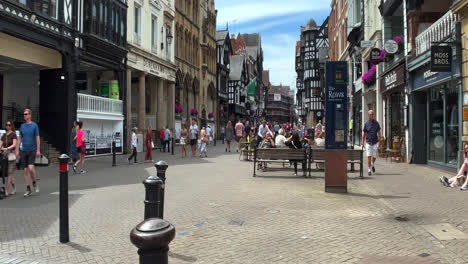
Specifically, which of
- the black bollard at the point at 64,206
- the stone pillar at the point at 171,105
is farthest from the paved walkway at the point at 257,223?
the stone pillar at the point at 171,105

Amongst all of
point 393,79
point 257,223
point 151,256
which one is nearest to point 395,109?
point 393,79

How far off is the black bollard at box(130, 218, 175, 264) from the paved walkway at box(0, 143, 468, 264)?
6.24 ft

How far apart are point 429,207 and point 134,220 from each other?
5.00 m

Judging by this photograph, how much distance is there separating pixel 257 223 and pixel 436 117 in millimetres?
10435

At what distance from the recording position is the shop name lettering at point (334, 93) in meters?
8.73

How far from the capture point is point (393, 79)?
17.3 m

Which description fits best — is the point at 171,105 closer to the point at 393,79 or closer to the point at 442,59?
the point at 393,79

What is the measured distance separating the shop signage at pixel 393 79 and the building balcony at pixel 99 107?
45.7ft

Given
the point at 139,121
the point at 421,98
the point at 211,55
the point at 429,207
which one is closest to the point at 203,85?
the point at 211,55

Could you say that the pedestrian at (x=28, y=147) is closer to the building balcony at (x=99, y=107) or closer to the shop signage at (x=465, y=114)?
the shop signage at (x=465, y=114)

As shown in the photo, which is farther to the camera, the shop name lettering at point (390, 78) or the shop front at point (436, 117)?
the shop name lettering at point (390, 78)

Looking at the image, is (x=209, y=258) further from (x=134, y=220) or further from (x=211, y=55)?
(x=211, y=55)

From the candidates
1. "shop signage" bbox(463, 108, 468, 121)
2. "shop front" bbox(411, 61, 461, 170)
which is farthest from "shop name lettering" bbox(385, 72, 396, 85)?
"shop signage" bbox(463, 108, 468, 121)

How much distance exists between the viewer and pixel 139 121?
26.1 metres
